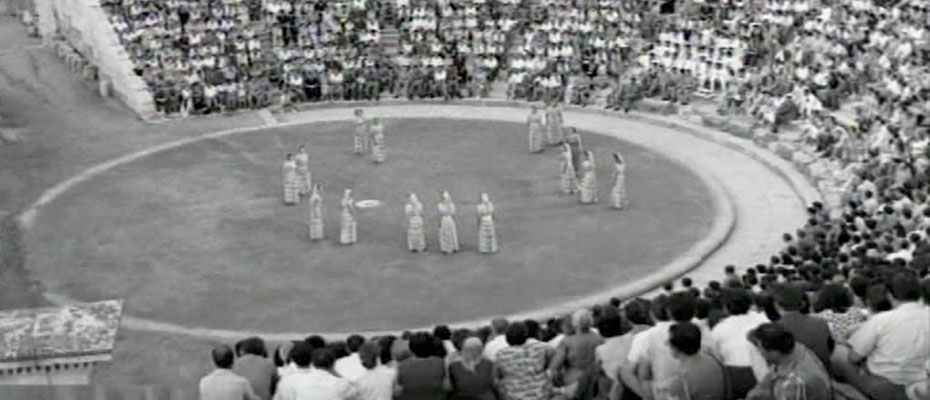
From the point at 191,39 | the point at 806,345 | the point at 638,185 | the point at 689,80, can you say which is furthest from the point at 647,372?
the point at 191,39

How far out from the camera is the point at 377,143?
36.5 metres

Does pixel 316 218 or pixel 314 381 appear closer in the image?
pixel 314 381

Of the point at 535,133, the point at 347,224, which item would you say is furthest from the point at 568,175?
the point at 347,224

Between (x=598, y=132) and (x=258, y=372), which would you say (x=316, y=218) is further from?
(x=258, y=372)

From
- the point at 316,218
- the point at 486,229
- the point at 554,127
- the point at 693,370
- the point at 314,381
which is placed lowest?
the point at 316,218

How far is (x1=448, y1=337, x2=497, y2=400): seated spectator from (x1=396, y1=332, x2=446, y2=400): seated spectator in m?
0.22

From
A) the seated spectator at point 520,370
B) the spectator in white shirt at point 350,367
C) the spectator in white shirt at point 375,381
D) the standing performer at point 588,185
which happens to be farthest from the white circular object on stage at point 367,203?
the spectator in white shirt at point 375,381

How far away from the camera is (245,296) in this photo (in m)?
27.0

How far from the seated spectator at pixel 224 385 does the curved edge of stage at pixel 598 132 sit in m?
11.3

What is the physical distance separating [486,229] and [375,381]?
15.5m

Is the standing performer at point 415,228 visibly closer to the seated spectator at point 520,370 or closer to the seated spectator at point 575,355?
the seated spectator at point 575,355

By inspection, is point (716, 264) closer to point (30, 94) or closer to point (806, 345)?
point (806, 345)

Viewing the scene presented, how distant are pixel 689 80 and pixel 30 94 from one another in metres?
22.1

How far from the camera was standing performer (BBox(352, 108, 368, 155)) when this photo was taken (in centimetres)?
3744
